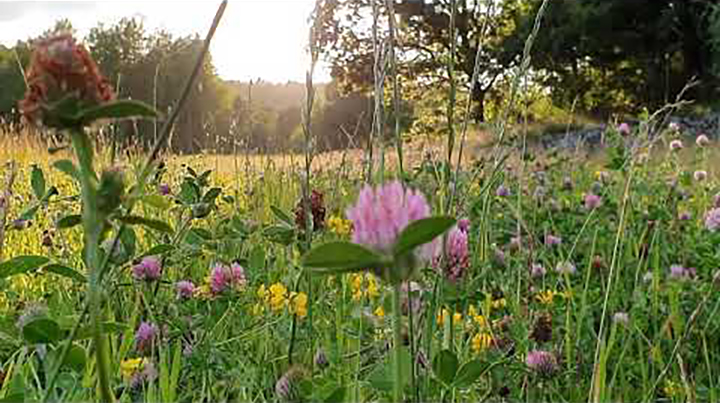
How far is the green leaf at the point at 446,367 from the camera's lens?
0.64m

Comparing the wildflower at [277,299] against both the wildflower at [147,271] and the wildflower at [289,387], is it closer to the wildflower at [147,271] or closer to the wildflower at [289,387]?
the wildflower at [147,271]

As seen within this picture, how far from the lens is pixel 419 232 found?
345 mm

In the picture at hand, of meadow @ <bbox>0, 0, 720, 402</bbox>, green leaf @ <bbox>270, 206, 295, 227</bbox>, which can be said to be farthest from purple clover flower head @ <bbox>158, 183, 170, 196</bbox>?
green leaf @ <bbox>270, 206, 295, 227</bbox>

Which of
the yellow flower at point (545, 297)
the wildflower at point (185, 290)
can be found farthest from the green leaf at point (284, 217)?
the yellow flower at point (545, 297)

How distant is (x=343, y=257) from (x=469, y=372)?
335mm

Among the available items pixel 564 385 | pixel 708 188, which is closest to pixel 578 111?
pixel 708 188

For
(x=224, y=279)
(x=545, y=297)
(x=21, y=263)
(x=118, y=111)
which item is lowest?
(x=545, y=297)

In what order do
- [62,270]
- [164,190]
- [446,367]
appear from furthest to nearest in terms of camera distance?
1. [164,190]
2. [62,270]
3. [446,367]

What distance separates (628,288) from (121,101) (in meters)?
1.55

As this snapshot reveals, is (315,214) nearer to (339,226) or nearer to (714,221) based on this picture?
(339,226)

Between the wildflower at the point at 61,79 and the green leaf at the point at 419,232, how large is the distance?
14 cm

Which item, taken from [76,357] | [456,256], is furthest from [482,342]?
[76,357]

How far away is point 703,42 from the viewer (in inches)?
688

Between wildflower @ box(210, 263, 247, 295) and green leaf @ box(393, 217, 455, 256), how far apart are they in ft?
2.61
